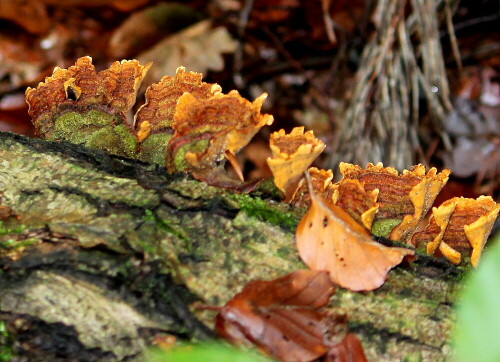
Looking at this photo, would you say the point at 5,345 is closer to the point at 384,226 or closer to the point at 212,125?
the point at 212,125

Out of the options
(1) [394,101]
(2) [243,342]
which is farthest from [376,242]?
(1) [394,101]

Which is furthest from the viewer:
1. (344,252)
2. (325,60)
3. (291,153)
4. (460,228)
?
(325,60)

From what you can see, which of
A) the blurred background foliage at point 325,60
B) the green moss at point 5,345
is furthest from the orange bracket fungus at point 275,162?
the blurred background foliage at point 325,60

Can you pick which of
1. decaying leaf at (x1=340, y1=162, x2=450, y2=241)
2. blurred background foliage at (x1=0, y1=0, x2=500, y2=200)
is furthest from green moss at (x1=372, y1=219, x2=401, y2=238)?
blurred background foliage at (x1=0, y1=0, x2=500, y2=200)

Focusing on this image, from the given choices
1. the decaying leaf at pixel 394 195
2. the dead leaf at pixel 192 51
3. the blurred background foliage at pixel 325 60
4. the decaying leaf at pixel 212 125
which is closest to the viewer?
the decaying leaf at pixel 212 125

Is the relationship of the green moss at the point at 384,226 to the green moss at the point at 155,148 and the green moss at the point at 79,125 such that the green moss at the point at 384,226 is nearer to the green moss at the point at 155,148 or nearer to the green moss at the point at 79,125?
the green moss at the point at 155,148

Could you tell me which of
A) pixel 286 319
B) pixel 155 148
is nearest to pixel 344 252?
pixel 286 319
